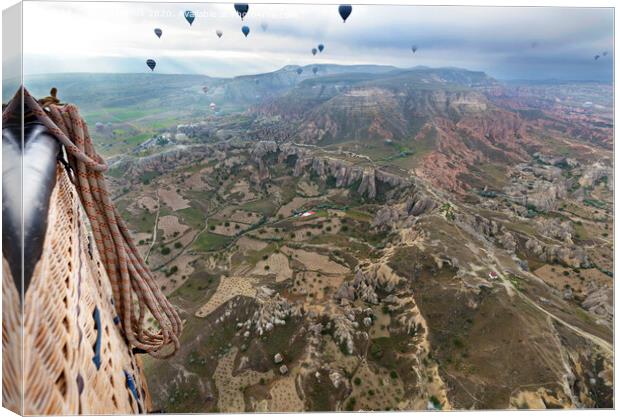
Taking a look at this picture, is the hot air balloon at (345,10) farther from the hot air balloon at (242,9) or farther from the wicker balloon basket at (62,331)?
the wicker balloon basket at (62,331)

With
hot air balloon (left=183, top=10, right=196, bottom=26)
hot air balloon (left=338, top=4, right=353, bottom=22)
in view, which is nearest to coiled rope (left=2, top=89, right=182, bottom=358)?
hot air balloon (left=183, top=10, right=196, bottom=26)

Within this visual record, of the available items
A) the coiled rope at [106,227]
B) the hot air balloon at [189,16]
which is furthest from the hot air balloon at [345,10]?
the coiled rope at [106,227]

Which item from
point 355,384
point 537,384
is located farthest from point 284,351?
point 537,384

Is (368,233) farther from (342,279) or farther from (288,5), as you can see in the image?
(288,5)

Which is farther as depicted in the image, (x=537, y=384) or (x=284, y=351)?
(x=284, y=351)

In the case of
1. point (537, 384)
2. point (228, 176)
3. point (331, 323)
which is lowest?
point (228, 176)

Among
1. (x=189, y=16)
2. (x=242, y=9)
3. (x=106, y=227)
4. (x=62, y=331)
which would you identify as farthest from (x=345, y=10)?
(x=62, y=331)

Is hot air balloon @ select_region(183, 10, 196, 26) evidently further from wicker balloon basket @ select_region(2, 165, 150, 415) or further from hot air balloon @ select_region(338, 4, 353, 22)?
wicker balloon basket @ select_region(2, 165, 150, 415)
